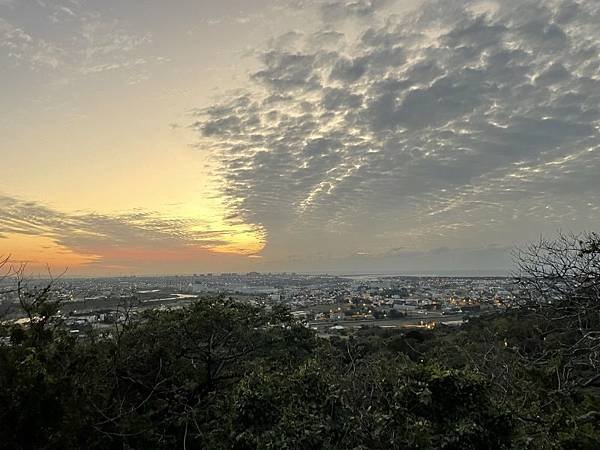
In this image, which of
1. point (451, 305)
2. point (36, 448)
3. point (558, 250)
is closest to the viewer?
point (36, 448)

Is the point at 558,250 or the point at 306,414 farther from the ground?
the point at 558,250

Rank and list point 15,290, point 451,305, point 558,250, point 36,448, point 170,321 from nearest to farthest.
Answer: point 36,448 < point 558,250 < point 15,290 < point 170,321 < point 451,305

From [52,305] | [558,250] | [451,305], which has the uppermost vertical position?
[558,250]

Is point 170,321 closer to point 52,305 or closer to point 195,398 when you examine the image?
point 195,398

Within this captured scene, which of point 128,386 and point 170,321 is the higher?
point 170,321

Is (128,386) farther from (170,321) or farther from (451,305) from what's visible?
(451,305)

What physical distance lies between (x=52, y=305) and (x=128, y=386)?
227 centimetres

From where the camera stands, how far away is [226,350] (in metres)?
9.78

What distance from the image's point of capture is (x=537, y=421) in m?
6.59

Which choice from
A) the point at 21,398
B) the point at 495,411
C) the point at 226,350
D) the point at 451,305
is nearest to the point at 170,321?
the point at 226,350

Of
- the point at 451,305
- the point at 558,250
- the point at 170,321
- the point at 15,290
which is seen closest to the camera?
the point at 558,250

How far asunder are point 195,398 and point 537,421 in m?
6.43

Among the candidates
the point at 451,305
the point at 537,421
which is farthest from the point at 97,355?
the point at 451,305

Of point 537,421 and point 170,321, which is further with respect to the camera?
point 170,321
